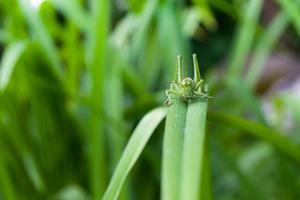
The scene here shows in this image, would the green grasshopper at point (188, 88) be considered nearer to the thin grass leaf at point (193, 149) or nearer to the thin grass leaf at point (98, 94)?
the thin grass leaf at point (193, 149)

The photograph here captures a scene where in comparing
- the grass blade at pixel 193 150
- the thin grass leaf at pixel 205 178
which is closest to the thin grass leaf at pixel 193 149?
the grass blade at pixel 193 150

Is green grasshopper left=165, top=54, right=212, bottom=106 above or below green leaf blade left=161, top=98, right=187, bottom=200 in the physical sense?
above

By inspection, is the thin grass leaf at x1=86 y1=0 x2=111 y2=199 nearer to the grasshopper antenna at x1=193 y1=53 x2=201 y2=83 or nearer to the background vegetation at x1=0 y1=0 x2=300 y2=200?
the background vegetation at x1=0 y1=0 x2=300 y2=200

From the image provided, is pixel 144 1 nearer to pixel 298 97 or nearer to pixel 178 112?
pixel 298 97

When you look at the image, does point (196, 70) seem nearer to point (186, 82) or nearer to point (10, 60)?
point (186, 82)

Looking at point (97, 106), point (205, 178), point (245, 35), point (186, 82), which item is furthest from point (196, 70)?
point (245, 35)

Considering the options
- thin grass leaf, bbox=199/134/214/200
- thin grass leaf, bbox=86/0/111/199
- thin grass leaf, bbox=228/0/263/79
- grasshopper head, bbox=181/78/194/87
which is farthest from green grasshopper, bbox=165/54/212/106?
thin grass leaf, bbox=228/0/263/79

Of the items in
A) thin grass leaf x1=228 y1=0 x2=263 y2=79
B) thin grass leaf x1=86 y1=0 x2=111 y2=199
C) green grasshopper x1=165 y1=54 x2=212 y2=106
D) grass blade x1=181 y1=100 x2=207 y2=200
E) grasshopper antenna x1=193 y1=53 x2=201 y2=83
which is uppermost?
thin grass leaf x1=228 y1=0 x2=263 y2=79

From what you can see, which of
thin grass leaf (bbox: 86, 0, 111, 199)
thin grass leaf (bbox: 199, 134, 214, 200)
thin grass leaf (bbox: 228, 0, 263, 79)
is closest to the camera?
thin grass leaf (bbox: 199, 134, 214, 200)
